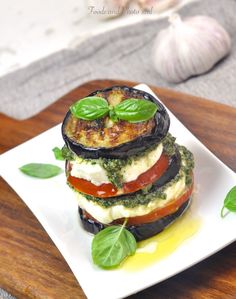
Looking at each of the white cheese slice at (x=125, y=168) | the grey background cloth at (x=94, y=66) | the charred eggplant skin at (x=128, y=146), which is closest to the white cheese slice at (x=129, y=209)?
the white cheese slice at (x=125, y=168)

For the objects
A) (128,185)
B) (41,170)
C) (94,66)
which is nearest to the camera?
(128,185)

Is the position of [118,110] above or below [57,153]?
above

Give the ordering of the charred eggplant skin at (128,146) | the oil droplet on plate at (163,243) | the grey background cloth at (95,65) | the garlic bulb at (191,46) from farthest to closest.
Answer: the grey background cloth at (95,65) < the garlic bulb at (191,46) < the oil droplet on plate at (163,243) < the charred eggplant skin at (128,146)

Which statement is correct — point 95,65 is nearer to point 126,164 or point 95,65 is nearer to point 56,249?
point 56,249

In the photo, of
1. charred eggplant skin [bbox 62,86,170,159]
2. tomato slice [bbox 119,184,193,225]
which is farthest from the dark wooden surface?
charred eggplant skin [bbox 62,86,170,159]

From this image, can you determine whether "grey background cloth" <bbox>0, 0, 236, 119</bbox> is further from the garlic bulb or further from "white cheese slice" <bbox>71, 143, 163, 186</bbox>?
"white cheese slice" <bbox>71, 143, 163, 186</bbox>

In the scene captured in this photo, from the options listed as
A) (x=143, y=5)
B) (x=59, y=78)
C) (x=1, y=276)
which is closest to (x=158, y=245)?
(x=1, y=276)

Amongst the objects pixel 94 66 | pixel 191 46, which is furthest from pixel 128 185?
pixel 94 66

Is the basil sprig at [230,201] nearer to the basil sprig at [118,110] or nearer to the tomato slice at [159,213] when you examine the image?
the tomato slice at [159,213]

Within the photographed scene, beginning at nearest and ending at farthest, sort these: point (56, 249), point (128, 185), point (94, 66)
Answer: point (128, 185) < point (56, 249) < point (94, 66)
